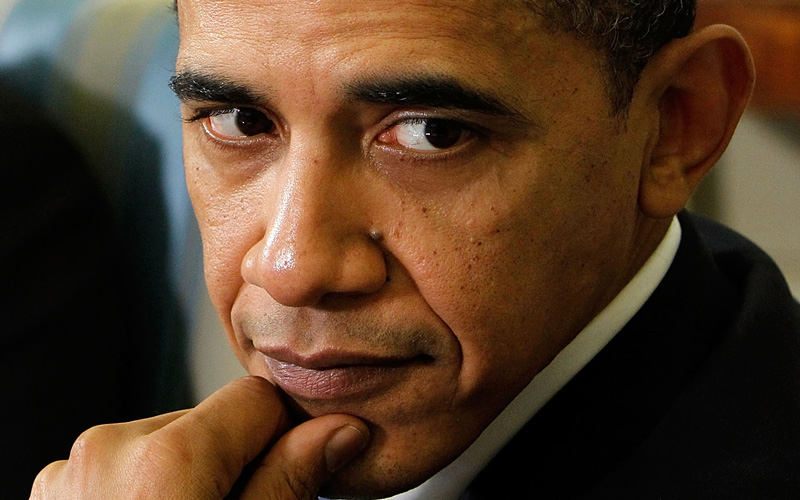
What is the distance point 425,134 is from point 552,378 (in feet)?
1.34

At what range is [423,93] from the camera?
0.97 m

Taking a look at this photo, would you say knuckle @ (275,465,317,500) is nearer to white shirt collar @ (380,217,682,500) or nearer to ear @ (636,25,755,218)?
white shirt collar @ (380,217,682,500)

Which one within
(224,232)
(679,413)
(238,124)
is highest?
(238,124)

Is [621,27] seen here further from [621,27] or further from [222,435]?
[222,435]

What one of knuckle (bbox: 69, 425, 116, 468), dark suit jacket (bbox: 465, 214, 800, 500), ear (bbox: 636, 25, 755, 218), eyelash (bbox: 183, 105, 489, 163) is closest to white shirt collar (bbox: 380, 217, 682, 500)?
dark suit jacket (bbox: 465, 214, 800, 500)

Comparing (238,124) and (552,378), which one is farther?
(552,378)

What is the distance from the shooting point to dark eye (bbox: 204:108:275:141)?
1.09 meters

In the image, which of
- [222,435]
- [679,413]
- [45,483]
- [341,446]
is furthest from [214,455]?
[679,413]

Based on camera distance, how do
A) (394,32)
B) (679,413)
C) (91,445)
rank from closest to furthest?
(394,32)
(91,445)
(679,413)

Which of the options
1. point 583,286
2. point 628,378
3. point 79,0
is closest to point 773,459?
point 628,378

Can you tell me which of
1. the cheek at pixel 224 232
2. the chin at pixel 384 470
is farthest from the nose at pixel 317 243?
the chin at pixel 384 470

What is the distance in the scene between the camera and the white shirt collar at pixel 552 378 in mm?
1216

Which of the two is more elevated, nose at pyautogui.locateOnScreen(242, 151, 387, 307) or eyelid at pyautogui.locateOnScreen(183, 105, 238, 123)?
eyelid at pyautogui.locateOnScreen(183, 105, 238, 123)

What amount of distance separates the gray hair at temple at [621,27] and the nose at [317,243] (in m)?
0.30
